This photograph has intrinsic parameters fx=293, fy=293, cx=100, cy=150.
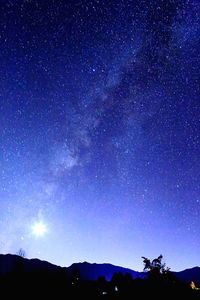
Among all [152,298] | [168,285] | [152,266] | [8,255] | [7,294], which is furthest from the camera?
[8,255]

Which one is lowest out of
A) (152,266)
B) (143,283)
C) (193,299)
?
(193,299)

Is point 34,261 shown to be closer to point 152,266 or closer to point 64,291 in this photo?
point 152,266

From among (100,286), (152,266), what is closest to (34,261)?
(152,266)

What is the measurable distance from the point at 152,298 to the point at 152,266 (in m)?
36.3

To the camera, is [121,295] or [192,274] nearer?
[121,295]

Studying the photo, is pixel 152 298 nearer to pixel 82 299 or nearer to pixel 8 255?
pixel 82 299

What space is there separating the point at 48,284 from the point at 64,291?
1501 millimetres

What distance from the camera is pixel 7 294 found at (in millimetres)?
21734

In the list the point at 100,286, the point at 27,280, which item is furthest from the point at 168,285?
the point at 27,280

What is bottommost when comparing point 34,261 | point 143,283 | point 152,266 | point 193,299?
point 193,299

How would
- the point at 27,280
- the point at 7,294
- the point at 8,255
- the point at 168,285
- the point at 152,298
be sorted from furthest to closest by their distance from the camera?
1. the point at 8,255
2. the point at 168,285
3. the point at 152,298
4. the point at 27,280
5. the point at 7,294

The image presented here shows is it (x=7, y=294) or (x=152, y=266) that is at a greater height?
(x=152, y=266)

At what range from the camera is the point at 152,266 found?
59312mm

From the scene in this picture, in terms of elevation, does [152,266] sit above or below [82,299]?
above
